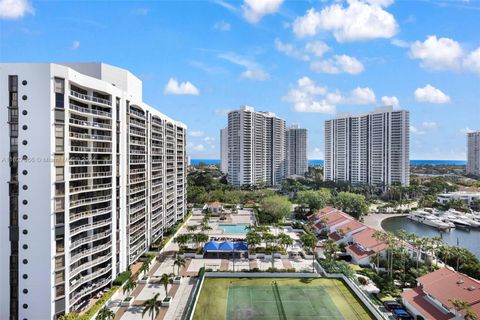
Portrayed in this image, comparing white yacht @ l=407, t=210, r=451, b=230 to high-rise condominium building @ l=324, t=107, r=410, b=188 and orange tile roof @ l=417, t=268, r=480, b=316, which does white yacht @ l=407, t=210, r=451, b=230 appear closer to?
high-rise condominium building @ l=324, t=107, r=410, b=188

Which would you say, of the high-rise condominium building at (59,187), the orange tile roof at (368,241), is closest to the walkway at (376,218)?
the orange tile roof at (368,241)

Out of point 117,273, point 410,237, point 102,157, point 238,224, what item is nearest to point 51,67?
point 102,157

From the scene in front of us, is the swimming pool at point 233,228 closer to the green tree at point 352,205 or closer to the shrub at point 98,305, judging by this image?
the green tree at point 352,205

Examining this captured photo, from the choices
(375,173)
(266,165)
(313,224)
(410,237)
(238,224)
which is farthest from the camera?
(266,165)

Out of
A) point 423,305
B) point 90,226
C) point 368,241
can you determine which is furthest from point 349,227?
point 90,226

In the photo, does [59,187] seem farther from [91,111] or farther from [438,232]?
[438,232]

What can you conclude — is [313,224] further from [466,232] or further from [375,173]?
[375,173]

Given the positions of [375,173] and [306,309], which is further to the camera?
[375,173]
